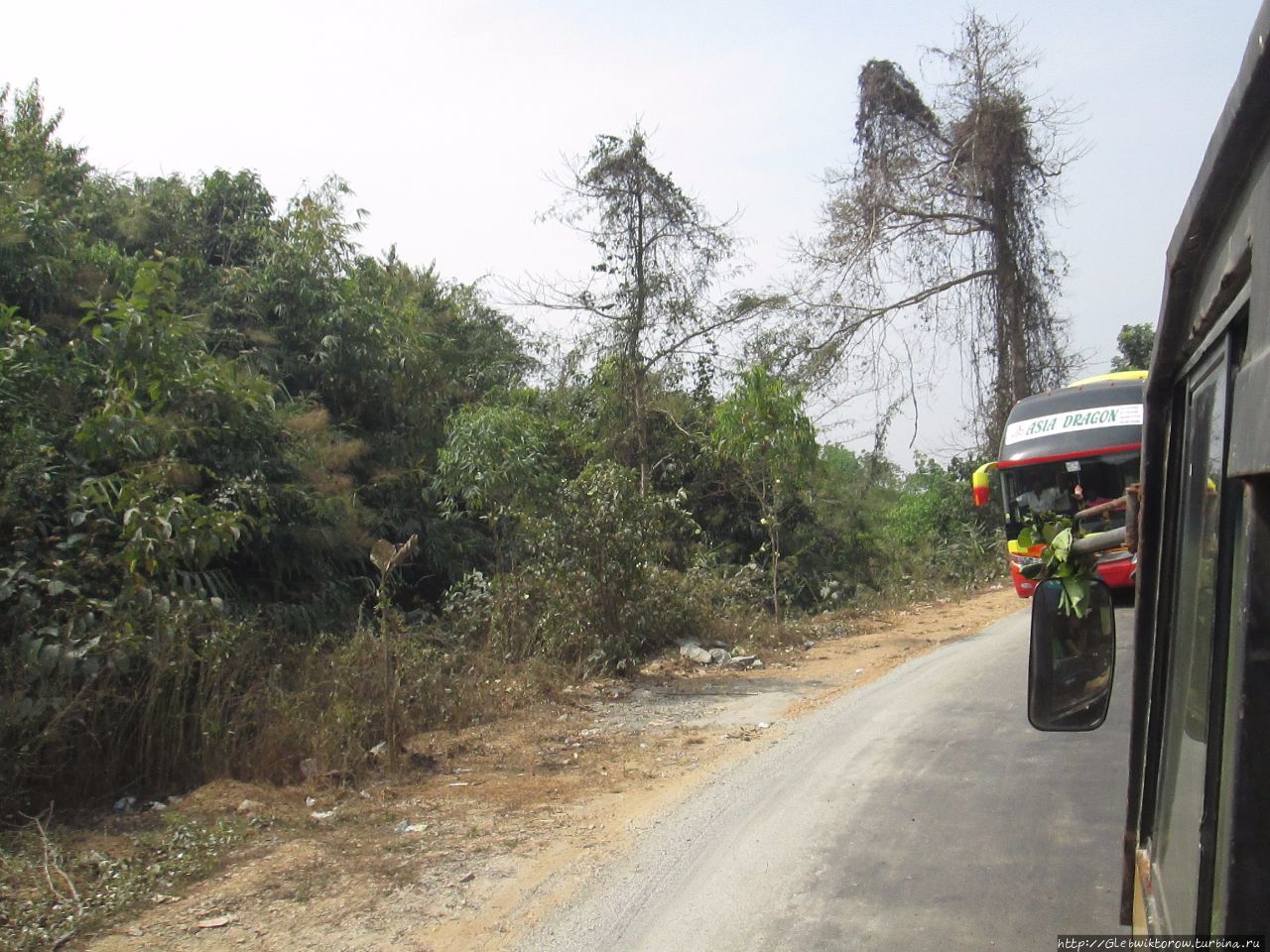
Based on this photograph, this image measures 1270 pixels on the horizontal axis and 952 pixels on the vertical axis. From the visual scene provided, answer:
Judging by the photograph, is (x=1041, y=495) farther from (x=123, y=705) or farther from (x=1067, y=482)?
(x=123, y=705)

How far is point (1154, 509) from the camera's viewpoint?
8.04 feet

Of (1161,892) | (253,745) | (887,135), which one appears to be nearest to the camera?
(1161,892)

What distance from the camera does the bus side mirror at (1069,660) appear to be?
2807mm

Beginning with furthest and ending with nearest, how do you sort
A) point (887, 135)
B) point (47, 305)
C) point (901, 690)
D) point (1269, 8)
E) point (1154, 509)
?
1. point (887, 135)
2. point (47, 305)
3. point (901, 690)
4. point (1154, 509)
5. point (1269, 8)

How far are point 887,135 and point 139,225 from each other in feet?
54.4

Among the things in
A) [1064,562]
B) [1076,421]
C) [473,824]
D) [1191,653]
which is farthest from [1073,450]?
[1191,653]

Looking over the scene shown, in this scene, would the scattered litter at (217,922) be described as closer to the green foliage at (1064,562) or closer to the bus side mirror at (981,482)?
the green foliage at (1064,562)

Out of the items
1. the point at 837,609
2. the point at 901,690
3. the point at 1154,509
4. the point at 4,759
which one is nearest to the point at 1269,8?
the point at 1154,509

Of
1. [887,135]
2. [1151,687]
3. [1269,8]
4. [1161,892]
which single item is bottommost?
[1161,892]

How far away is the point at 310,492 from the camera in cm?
1166

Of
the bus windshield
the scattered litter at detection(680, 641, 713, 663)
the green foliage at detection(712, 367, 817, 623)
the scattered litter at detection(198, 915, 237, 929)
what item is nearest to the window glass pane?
the scattered litter at detection(198, 915, 237, 929)

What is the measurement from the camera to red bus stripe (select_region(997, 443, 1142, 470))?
13.5 metres

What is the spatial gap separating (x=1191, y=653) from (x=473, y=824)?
192 inches

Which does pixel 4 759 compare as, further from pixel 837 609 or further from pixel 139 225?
pixel 837 609
